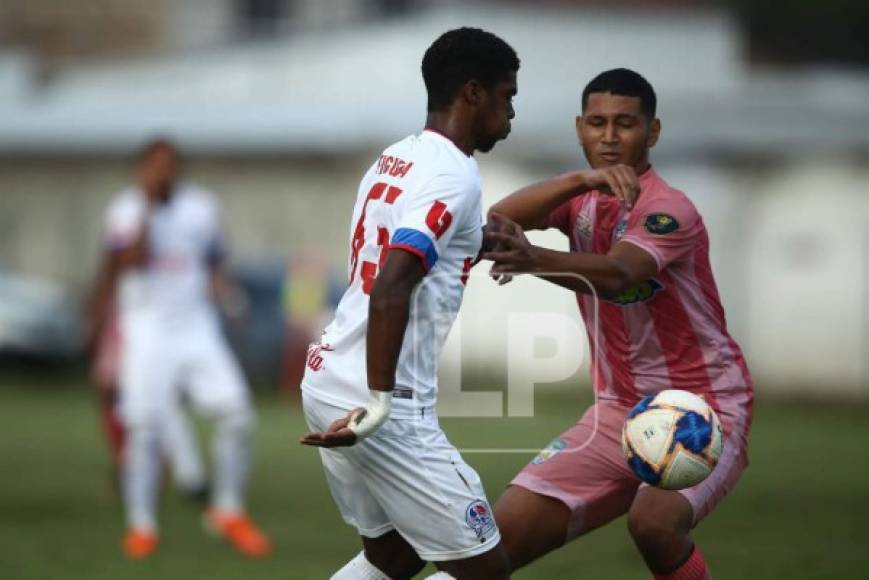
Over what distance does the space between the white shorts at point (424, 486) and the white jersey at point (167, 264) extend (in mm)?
5286

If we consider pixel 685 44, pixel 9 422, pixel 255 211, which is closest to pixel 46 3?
pixel 255 211

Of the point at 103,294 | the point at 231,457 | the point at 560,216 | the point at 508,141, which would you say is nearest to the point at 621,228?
the point at 560,216

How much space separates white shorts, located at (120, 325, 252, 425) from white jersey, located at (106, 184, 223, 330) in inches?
4.8

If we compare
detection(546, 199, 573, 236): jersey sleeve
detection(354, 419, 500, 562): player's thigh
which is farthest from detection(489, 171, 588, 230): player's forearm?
detection(354, 419, 500, 562): player's thigh

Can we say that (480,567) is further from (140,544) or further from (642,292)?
(140,544)

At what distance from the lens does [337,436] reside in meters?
5.67

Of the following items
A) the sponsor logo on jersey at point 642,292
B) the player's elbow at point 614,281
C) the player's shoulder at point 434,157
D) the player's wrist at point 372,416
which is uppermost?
the player's shoulder at point 434,157

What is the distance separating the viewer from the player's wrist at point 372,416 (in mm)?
5691

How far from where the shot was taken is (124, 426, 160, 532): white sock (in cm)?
1060

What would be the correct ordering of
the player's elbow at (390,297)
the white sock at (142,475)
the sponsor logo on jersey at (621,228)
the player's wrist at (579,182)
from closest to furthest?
1. the player's elbow at (390,297)
2. the player's wrist at (579,182)
3. the sponsor logo on jersey at (621,228)
4. the white sock at (142,475)

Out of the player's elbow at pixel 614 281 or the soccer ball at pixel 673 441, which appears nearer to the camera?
the player's elbow at pixel 614 281

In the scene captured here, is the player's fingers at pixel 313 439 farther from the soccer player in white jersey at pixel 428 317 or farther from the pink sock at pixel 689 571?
the pink sock at pixel 689 571

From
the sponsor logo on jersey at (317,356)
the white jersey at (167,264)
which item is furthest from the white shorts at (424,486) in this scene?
the white jersey at (167,264)

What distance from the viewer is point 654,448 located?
648 cm
